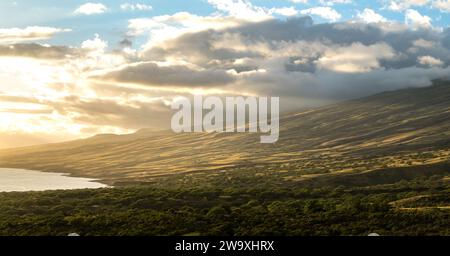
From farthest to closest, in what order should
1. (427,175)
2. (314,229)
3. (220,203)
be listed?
(427,175) → (220,203) → (314,229)

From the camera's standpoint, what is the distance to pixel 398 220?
5728 centimetres

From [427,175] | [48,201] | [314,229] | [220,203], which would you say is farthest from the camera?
[427,175]

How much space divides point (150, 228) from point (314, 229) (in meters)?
17.5

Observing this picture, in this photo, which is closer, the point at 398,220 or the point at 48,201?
the point at 398,220

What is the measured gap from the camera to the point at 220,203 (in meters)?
79.5
